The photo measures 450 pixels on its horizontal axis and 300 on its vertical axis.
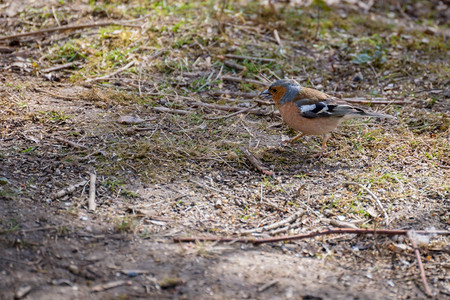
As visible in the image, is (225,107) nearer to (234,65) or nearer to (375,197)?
(234,65)

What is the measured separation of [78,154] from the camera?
412 centimetres

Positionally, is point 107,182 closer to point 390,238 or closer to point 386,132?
point 390,238

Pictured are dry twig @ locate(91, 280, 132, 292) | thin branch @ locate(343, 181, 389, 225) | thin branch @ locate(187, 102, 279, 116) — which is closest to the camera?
dry twig @ locate(91, 280, 132, 292)

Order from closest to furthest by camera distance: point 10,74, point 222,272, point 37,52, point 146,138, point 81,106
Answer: point 222,272 < point 146,138 < point 81,106 < point 10,74 < point 37,52

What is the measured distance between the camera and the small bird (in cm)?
448

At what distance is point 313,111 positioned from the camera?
4.48 m

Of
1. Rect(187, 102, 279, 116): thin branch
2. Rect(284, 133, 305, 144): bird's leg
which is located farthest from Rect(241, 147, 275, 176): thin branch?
Rect(187, 102, 279, 116): thin branch

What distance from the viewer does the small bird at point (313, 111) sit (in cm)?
448

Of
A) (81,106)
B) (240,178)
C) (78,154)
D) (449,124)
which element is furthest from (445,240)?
(81,106)

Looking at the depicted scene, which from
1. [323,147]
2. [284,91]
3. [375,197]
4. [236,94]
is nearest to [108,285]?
[375,197]

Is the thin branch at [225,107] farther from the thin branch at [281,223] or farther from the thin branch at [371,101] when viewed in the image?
the thin branch at [281,223]

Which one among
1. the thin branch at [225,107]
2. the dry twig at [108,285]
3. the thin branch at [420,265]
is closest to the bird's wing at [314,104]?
the thin branch at [225,107]

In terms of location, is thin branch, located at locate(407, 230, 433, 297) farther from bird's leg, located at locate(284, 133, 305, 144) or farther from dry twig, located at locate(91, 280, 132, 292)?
dry twig, located at locate(91, 280, 132, 292)

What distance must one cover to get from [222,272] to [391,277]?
Result: 1087 millimetres
